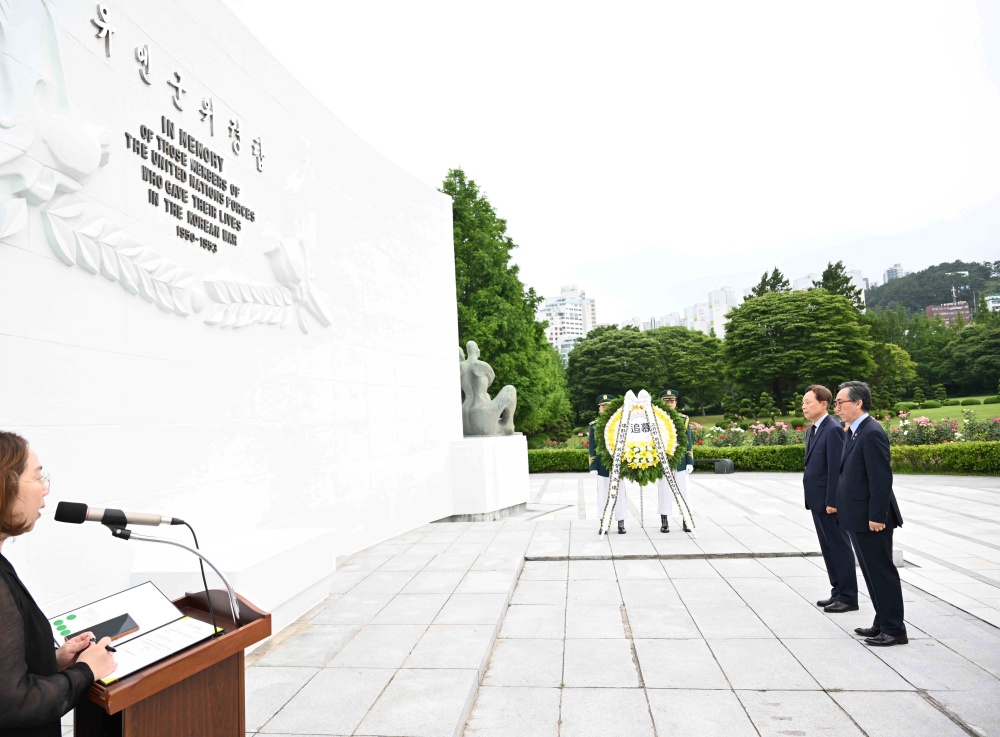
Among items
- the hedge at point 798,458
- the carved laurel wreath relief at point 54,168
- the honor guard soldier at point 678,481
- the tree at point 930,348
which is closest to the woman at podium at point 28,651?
the carved laurel wreath relief at point 54,168

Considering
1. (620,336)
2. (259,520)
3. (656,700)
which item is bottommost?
(656,700)

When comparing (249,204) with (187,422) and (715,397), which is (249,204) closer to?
(187,422)

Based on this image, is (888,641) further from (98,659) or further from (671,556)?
(98,659)

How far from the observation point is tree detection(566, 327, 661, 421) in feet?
146

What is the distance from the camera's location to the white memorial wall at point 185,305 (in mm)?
3754

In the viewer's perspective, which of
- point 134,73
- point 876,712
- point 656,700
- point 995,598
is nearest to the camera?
point 876,712

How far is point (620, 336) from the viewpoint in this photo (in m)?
46.1

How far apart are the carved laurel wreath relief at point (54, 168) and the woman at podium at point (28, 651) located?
2.41m

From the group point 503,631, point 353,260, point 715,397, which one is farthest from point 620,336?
point 503,631

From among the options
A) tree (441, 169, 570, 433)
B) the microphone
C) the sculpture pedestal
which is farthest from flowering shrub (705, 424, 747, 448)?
the microphone

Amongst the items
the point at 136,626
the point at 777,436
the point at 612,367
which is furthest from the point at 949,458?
the point at 612,367

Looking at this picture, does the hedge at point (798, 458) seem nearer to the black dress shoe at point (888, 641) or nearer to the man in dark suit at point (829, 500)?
the man in dark suit at point (829, 500)

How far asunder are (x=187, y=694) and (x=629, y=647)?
332cm

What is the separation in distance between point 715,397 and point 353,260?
42.8 m
